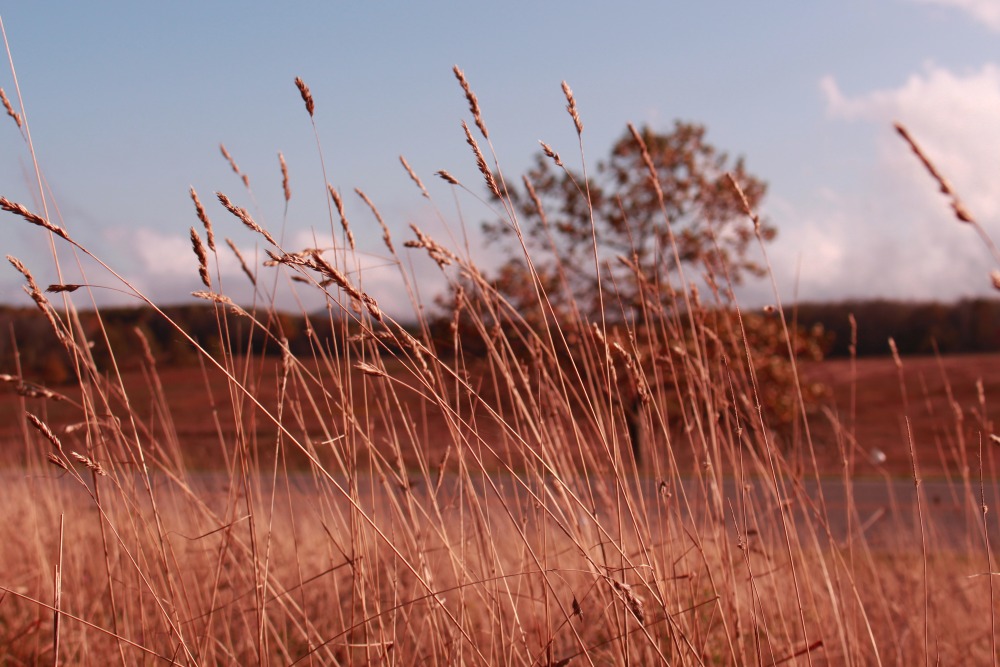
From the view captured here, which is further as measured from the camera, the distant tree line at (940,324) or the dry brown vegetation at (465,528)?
the distant tree line at (940,324)

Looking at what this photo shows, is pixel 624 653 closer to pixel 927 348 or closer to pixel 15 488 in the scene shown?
pixel 15 488

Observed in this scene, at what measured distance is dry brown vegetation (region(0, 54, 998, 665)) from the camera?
1.55 metres

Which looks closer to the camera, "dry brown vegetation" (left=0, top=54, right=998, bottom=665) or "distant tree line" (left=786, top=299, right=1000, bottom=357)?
"dry brown vegetation" (left=0, top=54, right=998, bottom=665)

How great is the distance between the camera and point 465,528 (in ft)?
10.4

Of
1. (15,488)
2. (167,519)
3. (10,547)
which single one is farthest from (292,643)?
(15,488)

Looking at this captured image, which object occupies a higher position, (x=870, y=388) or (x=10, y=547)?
(x=10, y=547)

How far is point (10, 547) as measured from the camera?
406 cm

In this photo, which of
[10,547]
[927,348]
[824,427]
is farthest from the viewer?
[927,348]

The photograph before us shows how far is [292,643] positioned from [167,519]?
1420 mm

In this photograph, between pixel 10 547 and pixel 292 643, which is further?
pixel 10 547

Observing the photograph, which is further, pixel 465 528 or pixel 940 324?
pixel 940 324

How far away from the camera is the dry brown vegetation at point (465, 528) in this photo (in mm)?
1548

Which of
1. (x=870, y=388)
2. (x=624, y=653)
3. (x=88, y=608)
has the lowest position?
(x=870, y=388)

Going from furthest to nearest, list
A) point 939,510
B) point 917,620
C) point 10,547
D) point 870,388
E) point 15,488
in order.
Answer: point 870,388 < point 939,510 < point 15,488 < point 10,547 < point 917,620
